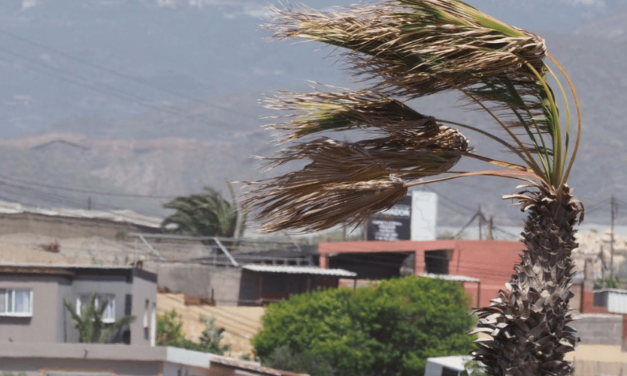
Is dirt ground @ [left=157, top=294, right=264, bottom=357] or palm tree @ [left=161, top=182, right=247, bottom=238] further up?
palm tree @ [left=161, top=182, right=247, bottom=238]

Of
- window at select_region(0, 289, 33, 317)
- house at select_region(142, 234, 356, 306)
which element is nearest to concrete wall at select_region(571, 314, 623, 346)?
window at select_region(0, 289, 33, 317)

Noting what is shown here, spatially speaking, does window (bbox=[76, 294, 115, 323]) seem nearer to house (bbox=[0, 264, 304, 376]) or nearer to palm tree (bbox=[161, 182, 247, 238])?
house (bbox=[0, 264, 304, 376])

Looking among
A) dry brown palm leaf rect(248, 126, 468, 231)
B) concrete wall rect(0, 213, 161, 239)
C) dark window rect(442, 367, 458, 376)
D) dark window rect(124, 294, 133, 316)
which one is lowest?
dark window rect(442, 367, 458, 376)

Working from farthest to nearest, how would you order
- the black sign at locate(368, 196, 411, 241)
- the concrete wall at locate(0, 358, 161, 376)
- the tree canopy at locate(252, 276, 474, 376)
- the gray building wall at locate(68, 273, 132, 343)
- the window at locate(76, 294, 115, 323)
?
the black sign at locate(368, 196, 411, 241)
the tree canopy at locate(252, 276, 474, 376)
the gray building wall at locate(68, 273, 132, 343)
the window at locate(76, 294, 115, 323)
the concrete wall at locate(0, 358, 161, 376)

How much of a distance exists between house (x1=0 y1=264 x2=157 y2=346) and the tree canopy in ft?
41.8

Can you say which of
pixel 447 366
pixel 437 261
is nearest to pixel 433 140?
pixel 447 366

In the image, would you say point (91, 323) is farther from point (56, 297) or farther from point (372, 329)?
point (372, 329)

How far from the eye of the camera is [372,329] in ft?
206

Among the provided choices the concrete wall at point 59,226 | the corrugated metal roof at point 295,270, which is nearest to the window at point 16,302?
the corrugated metal roof at point 295,270

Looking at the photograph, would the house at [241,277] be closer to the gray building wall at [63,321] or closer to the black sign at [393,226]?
the black sign at [393,226]

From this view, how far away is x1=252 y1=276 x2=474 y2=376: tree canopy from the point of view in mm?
60344

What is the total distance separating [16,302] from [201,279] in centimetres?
3273

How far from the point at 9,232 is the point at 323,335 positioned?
3348cm

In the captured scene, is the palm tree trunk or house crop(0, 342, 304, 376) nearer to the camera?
the palm tree trunk
